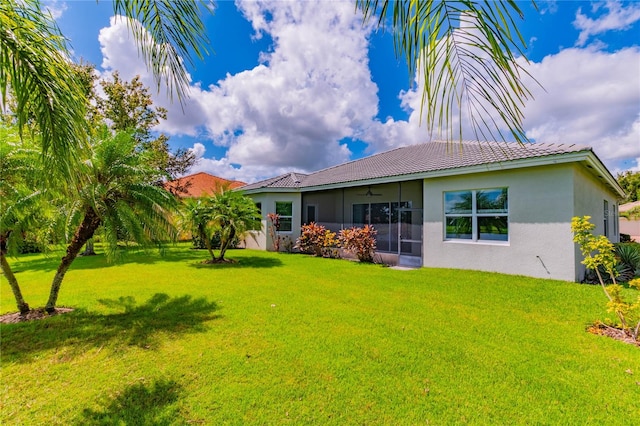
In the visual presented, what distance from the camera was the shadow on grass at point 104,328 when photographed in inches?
177

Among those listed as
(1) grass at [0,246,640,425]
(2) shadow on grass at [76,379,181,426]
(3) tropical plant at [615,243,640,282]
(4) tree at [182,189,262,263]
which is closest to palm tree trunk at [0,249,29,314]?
(1) grass at [0,246,640,425]

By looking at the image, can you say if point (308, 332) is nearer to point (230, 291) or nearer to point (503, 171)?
point (230, 291)

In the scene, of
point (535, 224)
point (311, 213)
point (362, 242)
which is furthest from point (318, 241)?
point (535, 224)

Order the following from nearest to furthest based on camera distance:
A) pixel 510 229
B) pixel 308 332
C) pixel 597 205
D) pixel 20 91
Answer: pixel 20 91, pixel 308 332, pixel 510 229, pixel 597 205

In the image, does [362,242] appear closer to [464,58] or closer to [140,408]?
[140,408]

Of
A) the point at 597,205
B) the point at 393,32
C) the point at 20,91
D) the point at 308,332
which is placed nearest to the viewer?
the point at 393,32

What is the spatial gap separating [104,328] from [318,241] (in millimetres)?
10521

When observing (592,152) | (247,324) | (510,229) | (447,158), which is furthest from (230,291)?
(592,152)

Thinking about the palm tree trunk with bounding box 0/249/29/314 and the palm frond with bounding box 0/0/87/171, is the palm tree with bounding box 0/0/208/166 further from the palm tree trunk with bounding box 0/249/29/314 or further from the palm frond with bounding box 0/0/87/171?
the palm tree trunk with bounding box 0/249/29/314

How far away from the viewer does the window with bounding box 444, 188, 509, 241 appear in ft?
31.9

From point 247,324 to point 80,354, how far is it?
102 inches

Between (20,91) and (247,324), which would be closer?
(20,91)

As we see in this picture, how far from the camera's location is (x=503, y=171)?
31.7 ft

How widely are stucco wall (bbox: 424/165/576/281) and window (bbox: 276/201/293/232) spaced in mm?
9688
